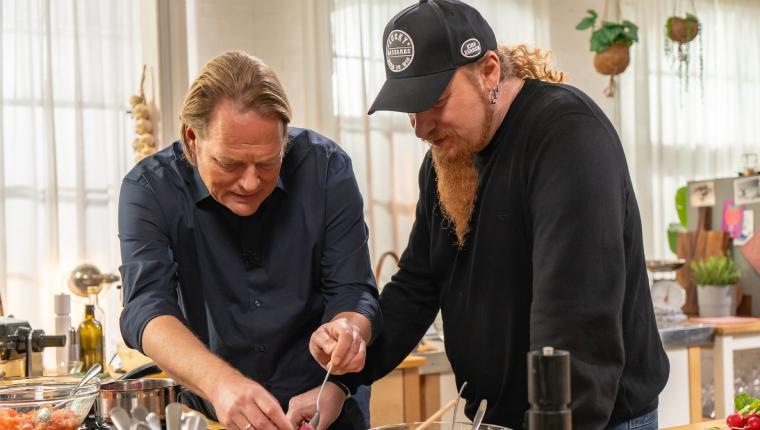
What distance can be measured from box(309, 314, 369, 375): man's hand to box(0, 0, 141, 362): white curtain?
314 centimetres

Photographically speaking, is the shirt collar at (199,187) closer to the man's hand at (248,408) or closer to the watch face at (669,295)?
the man's hand at (248,408)

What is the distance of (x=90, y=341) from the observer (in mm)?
3770

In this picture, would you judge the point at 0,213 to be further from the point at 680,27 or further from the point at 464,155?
the point at 680,27

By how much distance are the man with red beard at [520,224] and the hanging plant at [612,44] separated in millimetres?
3834

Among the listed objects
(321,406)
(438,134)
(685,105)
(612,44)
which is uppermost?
(612,44)

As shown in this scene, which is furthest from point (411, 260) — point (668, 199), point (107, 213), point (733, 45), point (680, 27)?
point (733, 45)

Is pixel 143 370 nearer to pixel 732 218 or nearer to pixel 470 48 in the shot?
pixel 470 48

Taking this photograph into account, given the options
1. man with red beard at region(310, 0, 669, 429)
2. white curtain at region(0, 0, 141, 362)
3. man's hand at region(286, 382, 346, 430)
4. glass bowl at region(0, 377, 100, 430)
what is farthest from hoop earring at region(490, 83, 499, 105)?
white curtain at region(0, 0, 141, 362)

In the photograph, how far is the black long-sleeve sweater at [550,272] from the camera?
4.79ft

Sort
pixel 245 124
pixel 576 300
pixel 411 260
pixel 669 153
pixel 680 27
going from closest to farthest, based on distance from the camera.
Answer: pixel 576 300
pixel 245 124
pixel 411 260
pixel 680 27
pixel 669 153

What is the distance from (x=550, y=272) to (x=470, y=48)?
1.52 feet

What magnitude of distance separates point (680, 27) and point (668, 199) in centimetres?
138

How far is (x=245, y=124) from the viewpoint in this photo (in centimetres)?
185

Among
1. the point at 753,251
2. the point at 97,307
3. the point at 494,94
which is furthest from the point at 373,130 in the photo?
the point at 494,94
